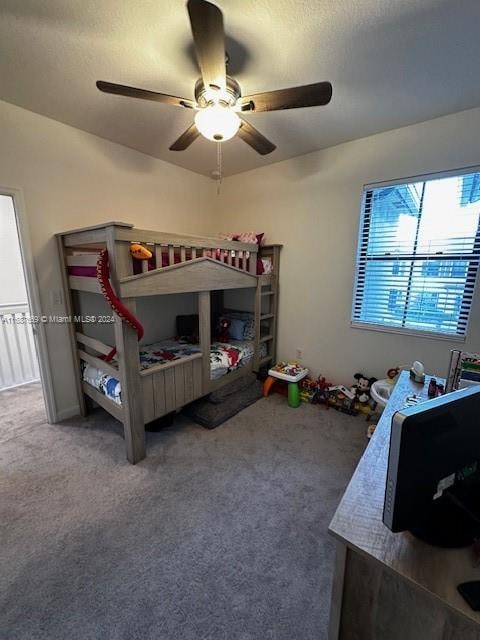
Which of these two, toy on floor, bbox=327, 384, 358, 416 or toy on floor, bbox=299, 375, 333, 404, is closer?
toy on floor, bbox=327, 384, 358, 416

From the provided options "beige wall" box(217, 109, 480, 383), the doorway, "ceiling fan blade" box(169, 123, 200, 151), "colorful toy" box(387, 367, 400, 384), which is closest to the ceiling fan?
"ceiling fan blade" box(169, 123, 200, 151)

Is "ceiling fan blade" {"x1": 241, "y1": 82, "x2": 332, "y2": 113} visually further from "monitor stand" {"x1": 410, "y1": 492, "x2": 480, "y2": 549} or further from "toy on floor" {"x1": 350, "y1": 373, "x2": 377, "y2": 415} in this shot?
"toy on floor" {"x1": 350, "y1": 373, "x2": 377, "y2": 415}

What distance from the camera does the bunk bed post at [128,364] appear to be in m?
1.68

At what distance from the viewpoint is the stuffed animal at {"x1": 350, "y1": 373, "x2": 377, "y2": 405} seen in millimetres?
2615

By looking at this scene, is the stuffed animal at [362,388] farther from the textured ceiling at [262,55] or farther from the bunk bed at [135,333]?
the textured ceiling at [262,55]

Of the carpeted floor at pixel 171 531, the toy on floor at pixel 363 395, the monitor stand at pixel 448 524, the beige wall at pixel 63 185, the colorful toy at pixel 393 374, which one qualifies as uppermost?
the beige wall at pixel 63 185

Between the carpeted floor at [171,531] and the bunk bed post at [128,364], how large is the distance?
21cm

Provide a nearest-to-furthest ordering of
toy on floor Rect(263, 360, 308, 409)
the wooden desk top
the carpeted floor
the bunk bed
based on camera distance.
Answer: the wooden desk top → the carpeted floor → the bunk bed → toy on floor Rect(263, 360, 308, 409)

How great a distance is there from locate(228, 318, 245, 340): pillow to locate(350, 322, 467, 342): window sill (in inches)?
48.0

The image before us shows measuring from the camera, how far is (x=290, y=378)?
2.78 m

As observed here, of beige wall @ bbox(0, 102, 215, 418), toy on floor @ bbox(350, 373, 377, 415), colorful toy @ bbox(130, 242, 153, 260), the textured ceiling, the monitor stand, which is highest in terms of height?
the textured ceiling

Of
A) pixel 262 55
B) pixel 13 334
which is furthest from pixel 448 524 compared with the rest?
pixel 13 334

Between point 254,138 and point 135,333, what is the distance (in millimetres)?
1544

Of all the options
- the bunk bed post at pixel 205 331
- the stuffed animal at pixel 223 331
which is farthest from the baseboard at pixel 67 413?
the stuffed animal at pixel 223 331
